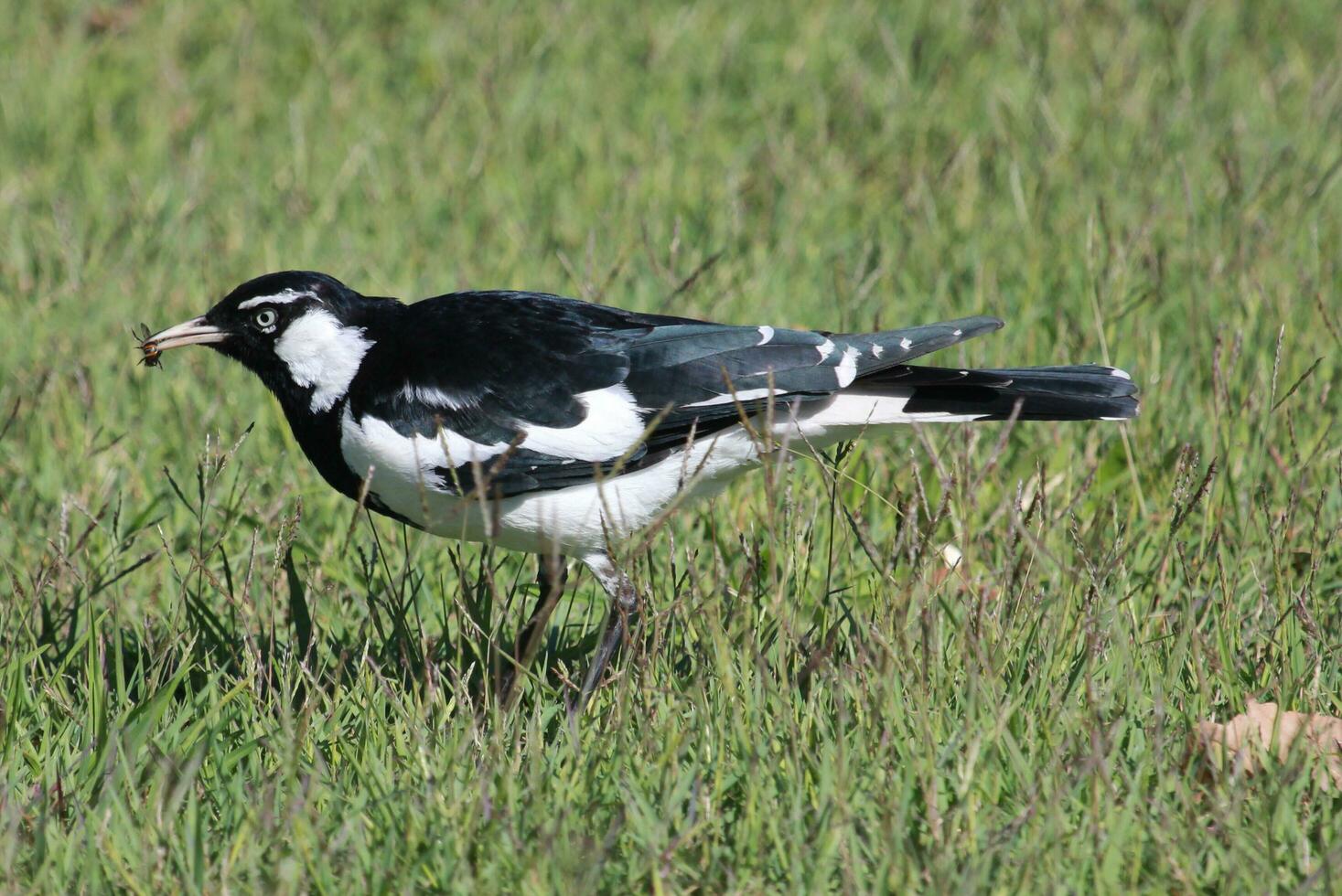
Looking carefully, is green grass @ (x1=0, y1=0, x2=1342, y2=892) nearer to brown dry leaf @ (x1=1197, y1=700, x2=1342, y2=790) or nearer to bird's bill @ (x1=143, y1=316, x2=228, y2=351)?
brown dry leaf @ (x1=1197, y1=700, x2=1342, y2=790)

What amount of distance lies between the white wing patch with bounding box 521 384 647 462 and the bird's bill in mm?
738

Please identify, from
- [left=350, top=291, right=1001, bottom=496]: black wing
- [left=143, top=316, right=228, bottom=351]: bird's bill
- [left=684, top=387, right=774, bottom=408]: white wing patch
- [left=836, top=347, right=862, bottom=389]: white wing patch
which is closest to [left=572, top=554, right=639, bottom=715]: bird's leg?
[left=350, top=291, right=1001, bottom=496]: black wing

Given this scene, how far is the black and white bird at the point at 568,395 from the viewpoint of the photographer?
3.28 m

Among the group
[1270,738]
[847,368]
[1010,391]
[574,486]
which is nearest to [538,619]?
[574,486]

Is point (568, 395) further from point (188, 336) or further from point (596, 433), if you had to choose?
point (188, 336)

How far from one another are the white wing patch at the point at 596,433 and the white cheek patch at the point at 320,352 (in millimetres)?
425

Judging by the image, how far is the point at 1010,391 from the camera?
10.9 ft

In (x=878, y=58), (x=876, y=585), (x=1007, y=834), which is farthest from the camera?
(x=878, y=58)

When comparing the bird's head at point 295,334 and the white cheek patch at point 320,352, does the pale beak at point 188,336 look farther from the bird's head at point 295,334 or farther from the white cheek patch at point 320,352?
the white cheek patch at point 320,352

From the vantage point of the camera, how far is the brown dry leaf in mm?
2586

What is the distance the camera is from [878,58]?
6.93 metres

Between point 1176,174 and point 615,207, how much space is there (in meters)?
1.98

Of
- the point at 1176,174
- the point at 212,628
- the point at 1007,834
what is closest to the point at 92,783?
the point at 212,628

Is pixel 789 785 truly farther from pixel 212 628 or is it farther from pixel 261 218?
pixel 261 218
